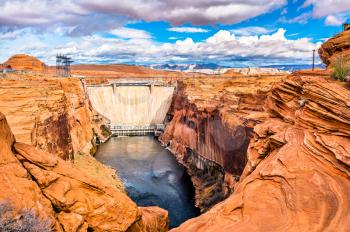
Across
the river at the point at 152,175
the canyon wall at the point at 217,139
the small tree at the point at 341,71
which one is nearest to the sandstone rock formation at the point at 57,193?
the small tree at the point at 341,71

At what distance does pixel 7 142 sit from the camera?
14320 mm

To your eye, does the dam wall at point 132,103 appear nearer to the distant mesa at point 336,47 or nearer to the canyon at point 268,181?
the distant mesa at point 336,47

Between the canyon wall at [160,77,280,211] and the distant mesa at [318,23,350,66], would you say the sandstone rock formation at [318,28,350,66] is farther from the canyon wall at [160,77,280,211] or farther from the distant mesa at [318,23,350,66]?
the canyon wall at [160,77,280,211]

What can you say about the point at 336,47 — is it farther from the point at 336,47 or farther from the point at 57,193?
the point at 57,193

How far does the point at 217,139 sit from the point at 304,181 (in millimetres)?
29767

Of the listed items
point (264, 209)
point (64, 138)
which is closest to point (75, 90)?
point (64, 138)

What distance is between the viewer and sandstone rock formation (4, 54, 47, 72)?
111938 mm

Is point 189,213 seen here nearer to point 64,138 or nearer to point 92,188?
point 64,138

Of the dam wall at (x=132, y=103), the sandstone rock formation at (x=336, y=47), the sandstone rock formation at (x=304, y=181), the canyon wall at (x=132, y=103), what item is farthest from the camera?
the canyon wall at (x=132, y=103)

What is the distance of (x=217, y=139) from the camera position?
44.3 metres

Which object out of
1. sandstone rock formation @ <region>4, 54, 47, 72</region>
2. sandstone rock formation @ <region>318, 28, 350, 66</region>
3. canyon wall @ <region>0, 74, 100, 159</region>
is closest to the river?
canyon wall @ <region>0, 74, 100, 159</region>

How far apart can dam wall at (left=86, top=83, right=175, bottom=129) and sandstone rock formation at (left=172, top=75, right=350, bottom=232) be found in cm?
6985

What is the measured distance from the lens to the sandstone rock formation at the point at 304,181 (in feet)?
43.3

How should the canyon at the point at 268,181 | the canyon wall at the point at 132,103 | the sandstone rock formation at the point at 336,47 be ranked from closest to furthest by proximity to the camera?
the canyon at the point at 268,181, the sandstone rock formation at the point at 336,47, the canyon wall at the point at 132,103
